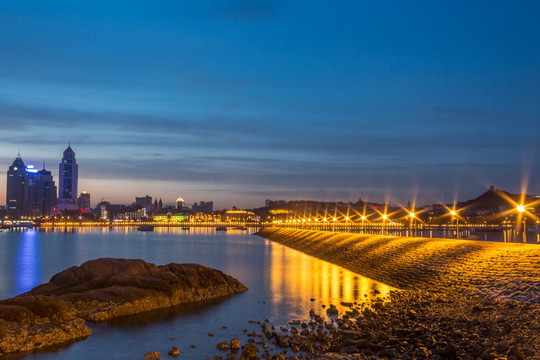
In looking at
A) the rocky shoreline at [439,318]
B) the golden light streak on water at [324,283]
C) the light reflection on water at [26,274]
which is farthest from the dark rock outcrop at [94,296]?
the light reflection on water at [26,274]

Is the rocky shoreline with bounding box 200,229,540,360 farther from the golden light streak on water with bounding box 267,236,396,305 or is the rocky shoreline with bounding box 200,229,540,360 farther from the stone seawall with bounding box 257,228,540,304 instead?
the golden light streak on water with bounding box 267,236,396,305

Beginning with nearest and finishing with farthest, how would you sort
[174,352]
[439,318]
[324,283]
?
1. [174,352]
2. [439,318]
3. [324,283]

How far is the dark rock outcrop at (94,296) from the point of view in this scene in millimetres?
17422

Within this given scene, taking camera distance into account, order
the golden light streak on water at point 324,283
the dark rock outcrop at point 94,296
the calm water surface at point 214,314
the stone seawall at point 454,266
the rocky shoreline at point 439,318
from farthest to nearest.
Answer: the golden light streak on water at point 324,283 → the stone seawall at point 454,266 → the calm water surface at point 214,314 → the dark rock outcrop at point 94,296 → the rocky shoreline at point 439,318

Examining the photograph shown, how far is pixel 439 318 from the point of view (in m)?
18.6

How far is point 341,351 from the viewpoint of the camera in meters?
15.5

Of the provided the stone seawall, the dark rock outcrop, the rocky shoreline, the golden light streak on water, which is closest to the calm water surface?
the golden light streak on water

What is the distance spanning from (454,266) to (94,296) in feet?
69.2

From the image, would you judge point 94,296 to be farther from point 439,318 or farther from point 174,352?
point 439,318

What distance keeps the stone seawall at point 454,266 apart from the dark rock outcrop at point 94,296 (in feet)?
40.3

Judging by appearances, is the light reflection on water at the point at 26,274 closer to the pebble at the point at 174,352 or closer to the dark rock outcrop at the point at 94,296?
the dark rock outcrop at the point at 94,296

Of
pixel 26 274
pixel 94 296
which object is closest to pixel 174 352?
pixel 94 296

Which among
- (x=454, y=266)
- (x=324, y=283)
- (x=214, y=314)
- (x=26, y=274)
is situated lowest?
(x=26, y=274)

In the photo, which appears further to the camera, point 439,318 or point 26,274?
point 26,274
